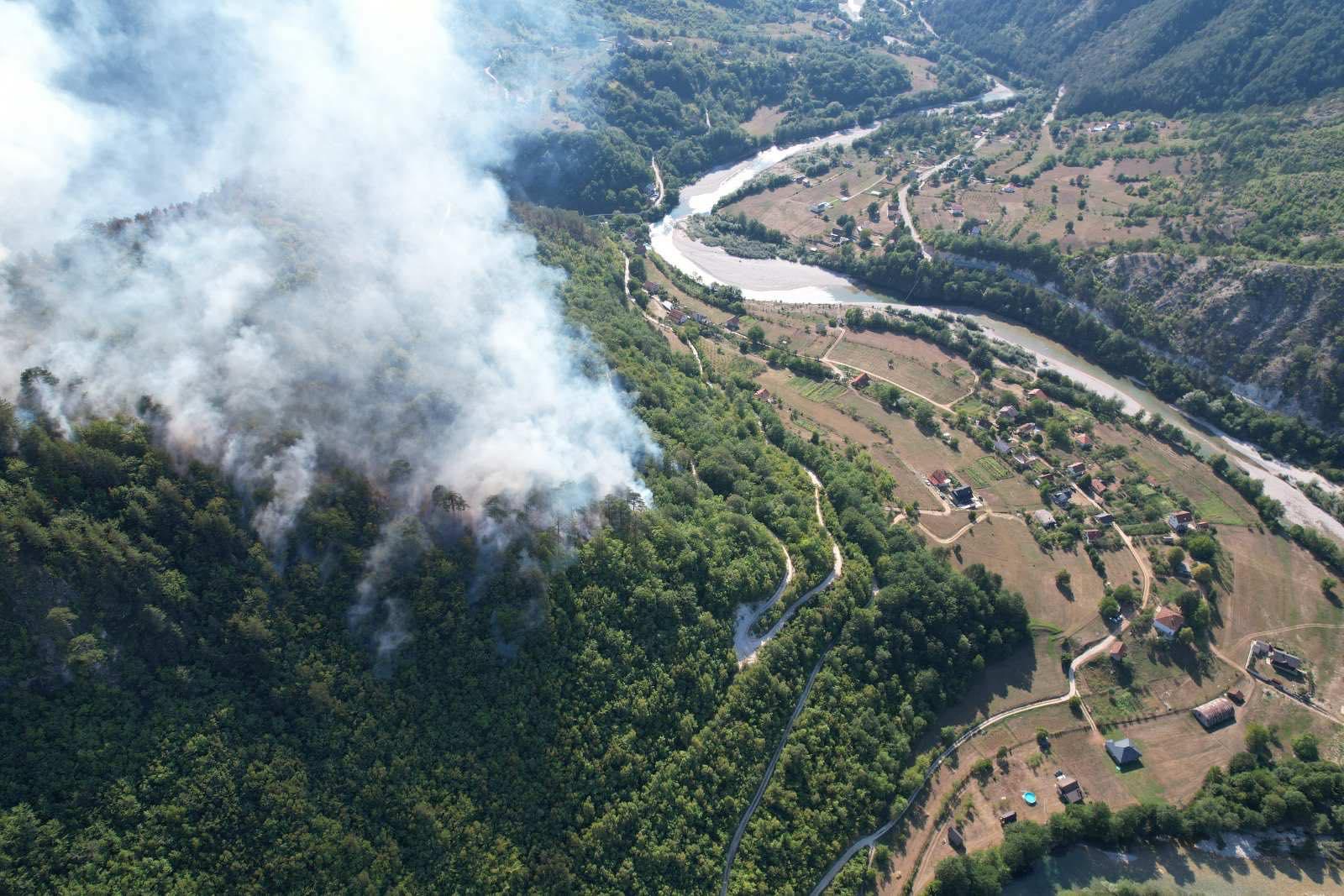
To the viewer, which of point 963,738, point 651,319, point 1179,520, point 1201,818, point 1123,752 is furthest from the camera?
point 651,319

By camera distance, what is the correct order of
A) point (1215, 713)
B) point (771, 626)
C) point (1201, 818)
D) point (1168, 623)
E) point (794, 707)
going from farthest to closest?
point (1168, 623) < point (1215, 713) < point (771, 626) < point (794, 707) < point (1201, 818)

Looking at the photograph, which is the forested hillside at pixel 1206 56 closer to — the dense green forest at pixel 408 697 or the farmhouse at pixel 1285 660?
the farmhouse at pixel 1285 660

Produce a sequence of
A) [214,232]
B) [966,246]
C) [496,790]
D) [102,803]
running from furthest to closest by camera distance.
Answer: [966,246], [214,232], [496,790], [102,803]

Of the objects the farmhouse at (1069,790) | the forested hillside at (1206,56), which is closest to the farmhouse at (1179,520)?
the farmhouse at (1069,790)

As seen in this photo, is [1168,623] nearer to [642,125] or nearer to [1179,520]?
[1179,520]

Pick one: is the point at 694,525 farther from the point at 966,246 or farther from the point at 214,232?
the point at 966,246

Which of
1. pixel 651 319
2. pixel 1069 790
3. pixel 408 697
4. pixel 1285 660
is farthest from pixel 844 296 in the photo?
pixel 408 697

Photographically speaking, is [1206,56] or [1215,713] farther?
[1206,56]

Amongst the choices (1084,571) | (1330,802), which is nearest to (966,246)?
(1084,571)
